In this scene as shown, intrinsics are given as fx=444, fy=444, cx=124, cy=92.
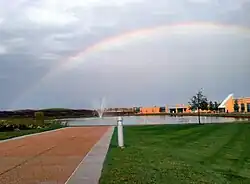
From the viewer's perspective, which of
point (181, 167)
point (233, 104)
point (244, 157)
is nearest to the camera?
point (181, 167)

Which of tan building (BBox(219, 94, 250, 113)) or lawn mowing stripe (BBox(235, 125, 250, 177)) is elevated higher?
tan building (BBox(219, 94, 250, 113))

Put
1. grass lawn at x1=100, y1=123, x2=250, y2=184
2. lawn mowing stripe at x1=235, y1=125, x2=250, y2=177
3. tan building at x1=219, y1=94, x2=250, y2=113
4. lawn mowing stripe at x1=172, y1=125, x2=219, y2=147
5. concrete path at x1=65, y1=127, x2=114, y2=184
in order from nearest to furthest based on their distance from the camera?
1. concrete path at x1=65, y1=127, x2=114, y2=184
2. grass lawn at x1=100, y1=123, x2=250, y2=184
3. lawn mowing stripe at x1=235, y1=125, x2=250, y2=177
4. lawn mowing stripe at x1=172, y1=125, x2=219, y2=147
5. tan building at x1=219, y1=94, x2=250, y2=113

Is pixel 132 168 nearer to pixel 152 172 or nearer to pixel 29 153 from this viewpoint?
pixel 152 172

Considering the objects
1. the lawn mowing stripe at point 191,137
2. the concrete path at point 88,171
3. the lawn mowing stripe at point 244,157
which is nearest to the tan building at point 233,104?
the lawn mowing stripe at point 191,137

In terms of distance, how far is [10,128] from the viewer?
32969 mm

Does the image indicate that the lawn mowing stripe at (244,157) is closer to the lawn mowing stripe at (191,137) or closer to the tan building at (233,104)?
the lawn mowing stripe at (191,137)

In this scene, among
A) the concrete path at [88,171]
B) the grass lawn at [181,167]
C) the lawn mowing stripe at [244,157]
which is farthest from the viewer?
the lawn mowing stripe at [244,157]

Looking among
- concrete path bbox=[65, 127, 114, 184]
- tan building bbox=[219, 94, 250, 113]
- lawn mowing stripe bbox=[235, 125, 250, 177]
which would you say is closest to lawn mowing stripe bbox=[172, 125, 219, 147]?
lawn mowing stripe bbox=[235, 125, 250, 177]

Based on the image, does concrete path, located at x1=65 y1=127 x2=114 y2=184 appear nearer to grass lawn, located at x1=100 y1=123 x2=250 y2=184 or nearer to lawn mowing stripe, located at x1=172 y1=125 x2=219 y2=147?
grass lawn, located at x1=100 y1=123 x2=250 y2=184

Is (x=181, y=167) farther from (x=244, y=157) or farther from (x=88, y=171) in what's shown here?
(x=244, y=157)

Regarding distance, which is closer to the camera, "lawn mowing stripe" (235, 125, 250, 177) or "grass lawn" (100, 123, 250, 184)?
"grass lawn" (100, 123, 250, 184)

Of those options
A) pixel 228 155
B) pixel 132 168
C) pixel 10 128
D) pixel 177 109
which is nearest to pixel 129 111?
pixel 177 109

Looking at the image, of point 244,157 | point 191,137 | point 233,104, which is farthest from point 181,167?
point 233,104

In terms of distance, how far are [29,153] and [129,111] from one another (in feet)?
233
